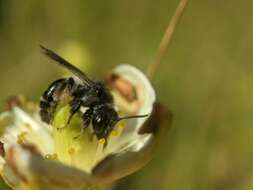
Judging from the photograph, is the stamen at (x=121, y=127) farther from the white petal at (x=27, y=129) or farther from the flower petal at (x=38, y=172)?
the flower petal at (x=38, y=172)

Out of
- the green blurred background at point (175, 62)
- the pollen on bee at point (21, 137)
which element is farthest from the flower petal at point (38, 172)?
the green blurred background at point (175, 62)

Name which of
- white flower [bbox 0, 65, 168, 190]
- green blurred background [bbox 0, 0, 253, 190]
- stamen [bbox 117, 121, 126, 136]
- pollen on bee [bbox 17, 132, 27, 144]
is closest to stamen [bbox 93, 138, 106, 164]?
white flower [bbox 0, 65, 168, 190]

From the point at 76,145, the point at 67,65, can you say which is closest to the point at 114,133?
the point at 76,145

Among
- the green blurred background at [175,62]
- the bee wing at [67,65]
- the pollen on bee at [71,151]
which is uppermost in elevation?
the bee wing at [67,65]

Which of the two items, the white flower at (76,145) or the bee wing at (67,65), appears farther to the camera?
the bee wing at (67,65)

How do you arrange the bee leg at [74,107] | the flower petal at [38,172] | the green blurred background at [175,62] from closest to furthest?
the flower petal at [38,172], the bee leg at [74,107], the green blurred background at [175,62]

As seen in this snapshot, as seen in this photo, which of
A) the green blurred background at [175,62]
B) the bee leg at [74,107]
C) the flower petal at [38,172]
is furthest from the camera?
the green blurred background at [175,62]

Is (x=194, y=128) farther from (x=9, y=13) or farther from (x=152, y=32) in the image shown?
(x=9, y=13)

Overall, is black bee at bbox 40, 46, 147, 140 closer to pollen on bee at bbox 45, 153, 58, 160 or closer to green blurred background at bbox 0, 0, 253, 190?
pollen on bee at bbox 45, 153, 58, 160

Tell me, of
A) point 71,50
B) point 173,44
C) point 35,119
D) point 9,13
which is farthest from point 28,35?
→ point 35,119
